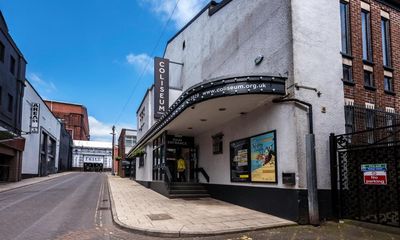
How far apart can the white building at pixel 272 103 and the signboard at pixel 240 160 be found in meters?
0.04

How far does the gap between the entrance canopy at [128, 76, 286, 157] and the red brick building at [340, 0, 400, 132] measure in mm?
2619

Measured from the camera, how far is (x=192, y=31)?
19812 millimetres

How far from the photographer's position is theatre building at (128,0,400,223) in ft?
30.5

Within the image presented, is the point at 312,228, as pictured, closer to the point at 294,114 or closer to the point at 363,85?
the point at 294,114

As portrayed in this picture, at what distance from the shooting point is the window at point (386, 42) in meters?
12.1

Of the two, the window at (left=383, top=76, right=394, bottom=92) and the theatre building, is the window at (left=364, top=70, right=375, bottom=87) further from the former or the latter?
the theatre building

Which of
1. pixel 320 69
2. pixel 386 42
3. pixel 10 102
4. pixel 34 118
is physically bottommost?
pixel 320 69

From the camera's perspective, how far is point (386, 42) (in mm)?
12305

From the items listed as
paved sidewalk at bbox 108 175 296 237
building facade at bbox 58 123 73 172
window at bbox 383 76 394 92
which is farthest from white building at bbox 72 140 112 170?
window at bbox 383 76 394 92

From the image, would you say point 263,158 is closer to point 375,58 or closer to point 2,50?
point 375,58

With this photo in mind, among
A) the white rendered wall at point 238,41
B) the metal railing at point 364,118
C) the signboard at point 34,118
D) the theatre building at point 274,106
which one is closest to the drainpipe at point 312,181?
the theatre building at point 274,106

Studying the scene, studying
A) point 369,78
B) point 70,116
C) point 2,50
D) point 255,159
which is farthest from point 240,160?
point 70,116

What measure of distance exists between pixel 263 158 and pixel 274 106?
171 cm

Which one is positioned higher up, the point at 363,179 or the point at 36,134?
the point at 36,134
